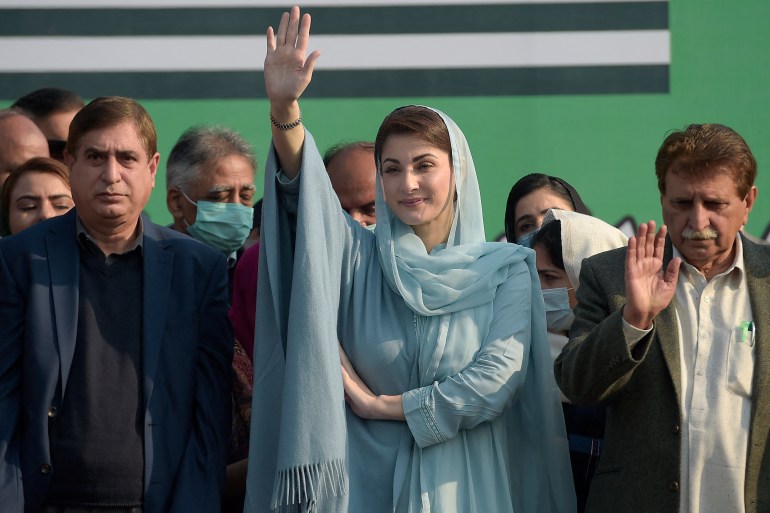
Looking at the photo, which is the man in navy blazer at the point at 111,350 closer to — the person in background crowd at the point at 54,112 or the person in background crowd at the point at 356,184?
the person in background crowd at the point at 356,184

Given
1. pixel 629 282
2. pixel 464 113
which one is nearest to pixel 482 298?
pixel 629 282

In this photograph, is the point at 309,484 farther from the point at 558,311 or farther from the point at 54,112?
the point at 54,112

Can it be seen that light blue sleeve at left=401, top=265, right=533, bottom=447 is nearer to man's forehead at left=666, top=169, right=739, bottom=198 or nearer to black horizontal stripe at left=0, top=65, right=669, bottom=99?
man's forehead at left=666, top=169, right=739, bottom=198

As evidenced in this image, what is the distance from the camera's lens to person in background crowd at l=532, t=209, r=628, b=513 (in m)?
3.57

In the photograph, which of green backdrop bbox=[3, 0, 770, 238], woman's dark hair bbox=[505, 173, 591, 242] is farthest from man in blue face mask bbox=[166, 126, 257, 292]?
woman's dark hair bbox=[505, 173, 591, 242]

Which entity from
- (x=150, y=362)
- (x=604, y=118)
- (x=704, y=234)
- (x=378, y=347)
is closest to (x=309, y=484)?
(x=378, y=347)

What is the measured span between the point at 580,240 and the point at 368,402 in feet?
3.45

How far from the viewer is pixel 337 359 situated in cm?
311

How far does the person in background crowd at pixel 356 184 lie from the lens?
A: 4.02m

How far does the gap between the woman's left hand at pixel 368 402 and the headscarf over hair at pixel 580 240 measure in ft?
3.00

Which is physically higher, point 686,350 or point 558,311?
point 558,311

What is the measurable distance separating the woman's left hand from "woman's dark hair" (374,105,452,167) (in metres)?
0.67

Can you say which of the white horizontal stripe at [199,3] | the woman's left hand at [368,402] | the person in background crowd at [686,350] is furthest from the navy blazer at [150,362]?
the white horizontal stripe at [199,3]

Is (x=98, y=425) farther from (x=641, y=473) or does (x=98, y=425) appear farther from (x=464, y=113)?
(x=464, y=113)
